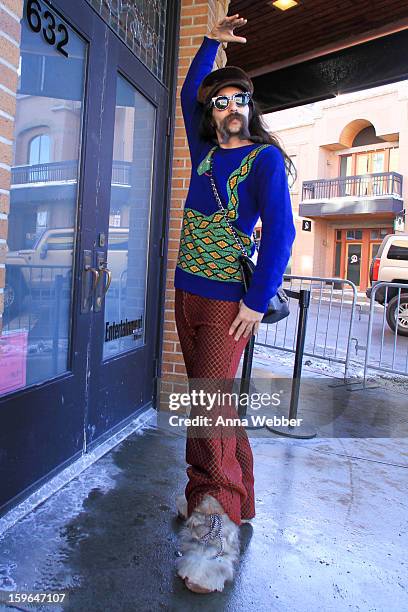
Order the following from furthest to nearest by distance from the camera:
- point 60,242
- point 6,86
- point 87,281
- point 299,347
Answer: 1. point 299,347
2. point 87,281
3. point 60,242
4. point 6,86

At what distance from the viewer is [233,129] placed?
2.16 metres

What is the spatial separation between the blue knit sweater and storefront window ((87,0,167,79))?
1.38 metres

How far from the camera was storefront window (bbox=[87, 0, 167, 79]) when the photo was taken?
3059 millimetres

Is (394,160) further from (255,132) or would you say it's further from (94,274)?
(255,132)

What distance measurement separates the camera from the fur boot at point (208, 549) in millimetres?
1944

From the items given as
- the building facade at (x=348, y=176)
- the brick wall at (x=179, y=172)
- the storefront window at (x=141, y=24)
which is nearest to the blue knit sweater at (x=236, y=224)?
the storefront window at (x=141, y=24)

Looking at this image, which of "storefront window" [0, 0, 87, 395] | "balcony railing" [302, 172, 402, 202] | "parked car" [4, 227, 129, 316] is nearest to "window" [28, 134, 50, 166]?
"storefront window" [0, 0, 87, 395]

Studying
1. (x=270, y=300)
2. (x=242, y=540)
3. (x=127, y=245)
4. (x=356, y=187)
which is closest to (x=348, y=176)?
(x=356, y=187)

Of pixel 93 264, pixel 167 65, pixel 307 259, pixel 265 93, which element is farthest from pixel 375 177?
pixel 93 264

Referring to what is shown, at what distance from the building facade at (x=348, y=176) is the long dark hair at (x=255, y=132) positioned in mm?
20821

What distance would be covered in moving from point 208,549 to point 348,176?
23.9 meters

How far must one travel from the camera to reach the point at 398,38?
17.5ft

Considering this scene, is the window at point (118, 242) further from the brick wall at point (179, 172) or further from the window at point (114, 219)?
the brick wall at point (179, 172)

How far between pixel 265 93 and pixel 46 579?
20.1 ft
